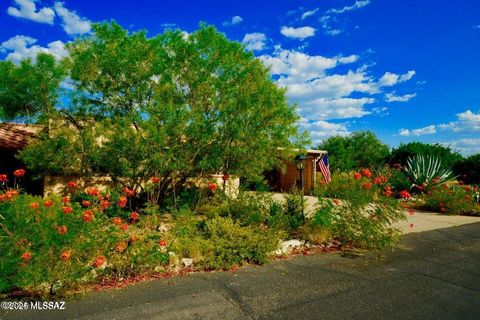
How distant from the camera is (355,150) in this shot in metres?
42.9

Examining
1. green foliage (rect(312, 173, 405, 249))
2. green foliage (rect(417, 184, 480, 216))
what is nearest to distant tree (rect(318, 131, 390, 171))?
green foliage (rect(417, 184, 480, 216))

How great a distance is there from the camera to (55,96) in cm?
876

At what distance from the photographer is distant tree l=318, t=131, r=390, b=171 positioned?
3412cm

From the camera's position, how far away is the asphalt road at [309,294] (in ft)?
12.4

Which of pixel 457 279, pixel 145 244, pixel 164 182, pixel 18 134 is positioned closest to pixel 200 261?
pixel 145 244

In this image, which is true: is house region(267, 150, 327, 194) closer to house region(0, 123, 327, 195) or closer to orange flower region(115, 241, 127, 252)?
house region(0, 123, 327, 195)

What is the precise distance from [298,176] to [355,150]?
2540cm

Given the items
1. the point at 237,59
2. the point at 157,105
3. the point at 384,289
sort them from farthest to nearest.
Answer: the point at 237,59
the point at 157,105
the point at 384,289

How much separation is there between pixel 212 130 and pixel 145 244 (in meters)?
4.46

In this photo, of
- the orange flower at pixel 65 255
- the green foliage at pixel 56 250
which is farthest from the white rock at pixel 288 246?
the orange flower at pixel 65 255

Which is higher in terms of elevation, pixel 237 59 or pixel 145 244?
pixel 237 59

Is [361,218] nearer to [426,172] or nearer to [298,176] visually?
[426,172]

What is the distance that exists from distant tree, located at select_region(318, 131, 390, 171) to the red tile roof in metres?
25.7

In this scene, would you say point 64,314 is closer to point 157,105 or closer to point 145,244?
point 145,244
